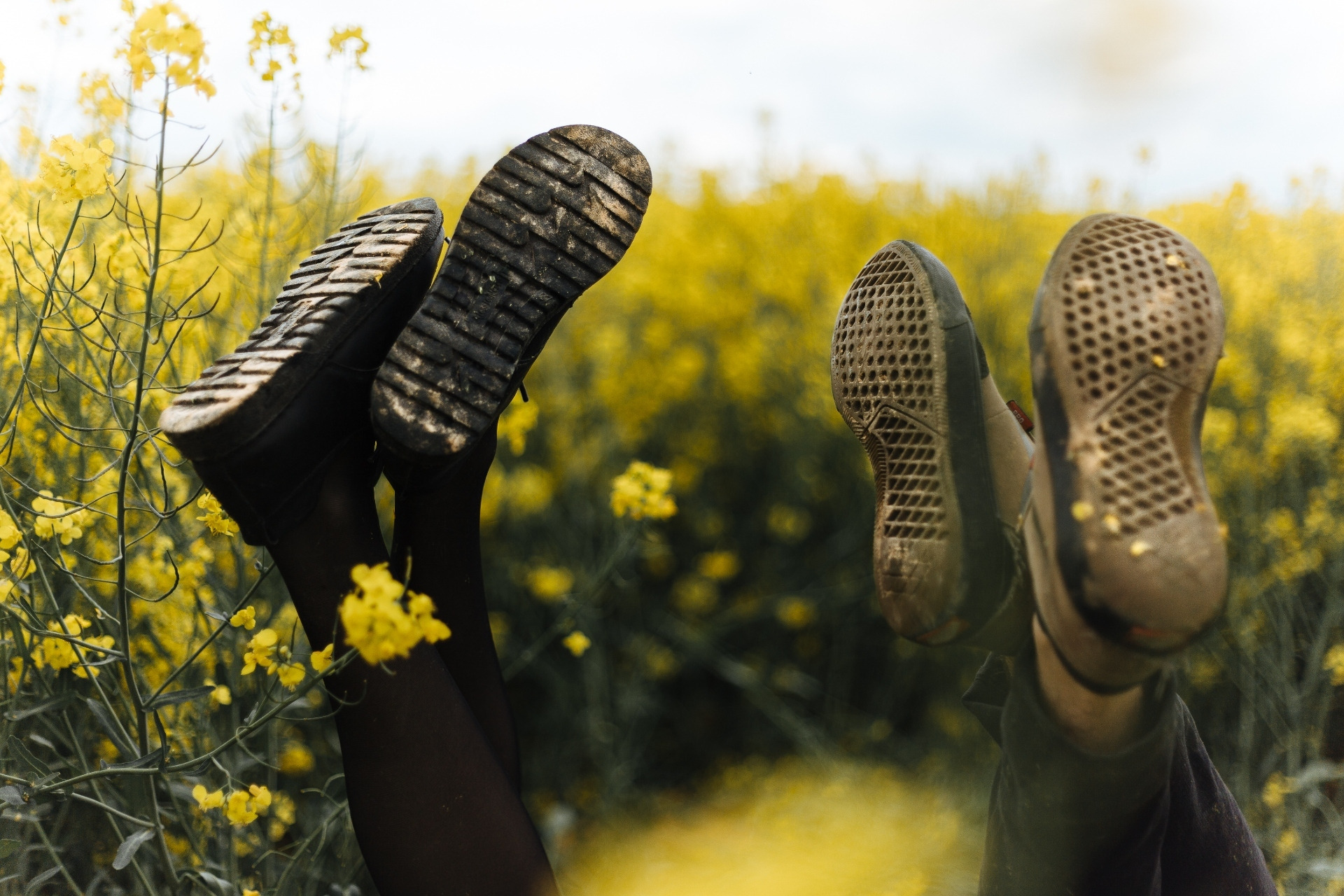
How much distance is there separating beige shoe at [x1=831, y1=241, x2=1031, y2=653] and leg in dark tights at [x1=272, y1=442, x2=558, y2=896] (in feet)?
1.56

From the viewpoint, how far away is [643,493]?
1.44 metres

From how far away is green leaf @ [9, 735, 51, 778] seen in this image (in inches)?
39.6

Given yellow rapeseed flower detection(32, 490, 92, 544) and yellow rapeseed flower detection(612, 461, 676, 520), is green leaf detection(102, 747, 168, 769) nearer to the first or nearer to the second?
yellow rapeseed flower detection(32, 490, 92, 544)

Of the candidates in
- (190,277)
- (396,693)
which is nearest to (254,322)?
(190,277)

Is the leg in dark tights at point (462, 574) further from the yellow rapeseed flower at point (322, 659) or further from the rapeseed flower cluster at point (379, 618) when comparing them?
the rapeseed flower cluster at point (379, 618)

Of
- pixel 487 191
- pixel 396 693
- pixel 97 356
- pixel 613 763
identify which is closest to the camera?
pixel 396 693

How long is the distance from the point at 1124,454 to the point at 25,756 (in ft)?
3.69

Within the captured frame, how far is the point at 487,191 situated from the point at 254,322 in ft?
2.21

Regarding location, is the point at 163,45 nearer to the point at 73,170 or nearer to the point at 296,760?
the point at 73,170

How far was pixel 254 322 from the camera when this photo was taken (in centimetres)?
156

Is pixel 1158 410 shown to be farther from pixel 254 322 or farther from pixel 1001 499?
pixel 254 322

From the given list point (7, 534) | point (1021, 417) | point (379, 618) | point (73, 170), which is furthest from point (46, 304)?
point (1021, 417)

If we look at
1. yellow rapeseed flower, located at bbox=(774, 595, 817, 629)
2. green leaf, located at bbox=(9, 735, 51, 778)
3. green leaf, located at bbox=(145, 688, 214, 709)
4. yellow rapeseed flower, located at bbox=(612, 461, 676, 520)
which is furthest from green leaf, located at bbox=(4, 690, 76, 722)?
yellow rapeseed flower, located at bbox=(774, 595, 817, 629)

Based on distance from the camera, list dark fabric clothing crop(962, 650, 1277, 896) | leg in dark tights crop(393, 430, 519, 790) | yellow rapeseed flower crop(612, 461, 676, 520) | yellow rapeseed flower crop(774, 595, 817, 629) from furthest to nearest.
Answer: yellow rapeseed flower crop(774, 595, 817, 629)
yellow rapeseed flower crop(612, 461, 676, 520)
leg in dark tights crop(393, 430, 519, 790)
dark fabric clothing crop(962, 650, 1277, 896)
